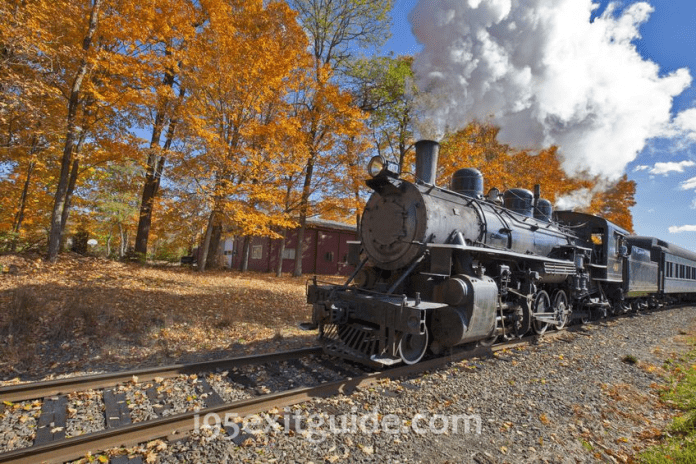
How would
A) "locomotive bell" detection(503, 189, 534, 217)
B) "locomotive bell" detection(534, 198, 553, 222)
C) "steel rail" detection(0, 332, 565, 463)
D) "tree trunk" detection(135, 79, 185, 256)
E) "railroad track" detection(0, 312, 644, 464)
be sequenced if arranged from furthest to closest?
"tree trunk" detection(135, 79, 185, 256)
"locomotive bell" detection(534, 198, 553, 222)
"locomotive bell" detection(503, 189, 534, 217)
"railroad track" detection(0, 312, 644, 464)
"steel rail" detection(0, 332, 565, 463)

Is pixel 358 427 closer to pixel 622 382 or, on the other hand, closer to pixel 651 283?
pixel 622 382

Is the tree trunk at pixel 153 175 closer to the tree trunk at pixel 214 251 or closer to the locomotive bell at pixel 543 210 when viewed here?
the tree trunk at pixel 214 251

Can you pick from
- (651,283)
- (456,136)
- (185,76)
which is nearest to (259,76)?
(185,76)

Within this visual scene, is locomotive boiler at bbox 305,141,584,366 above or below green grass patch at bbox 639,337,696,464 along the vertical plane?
above

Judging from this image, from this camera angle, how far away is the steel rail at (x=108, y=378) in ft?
13.5

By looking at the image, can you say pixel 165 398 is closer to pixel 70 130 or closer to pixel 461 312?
pixel 461 312

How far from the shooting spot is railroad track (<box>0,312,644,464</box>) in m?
3.19

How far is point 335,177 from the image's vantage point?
17.4 meters

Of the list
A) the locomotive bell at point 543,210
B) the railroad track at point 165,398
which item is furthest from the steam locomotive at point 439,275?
the locomotive bell at point 543,210

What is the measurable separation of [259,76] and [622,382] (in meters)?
12.7

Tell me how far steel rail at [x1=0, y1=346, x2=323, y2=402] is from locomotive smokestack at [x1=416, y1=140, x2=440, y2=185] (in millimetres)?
4102

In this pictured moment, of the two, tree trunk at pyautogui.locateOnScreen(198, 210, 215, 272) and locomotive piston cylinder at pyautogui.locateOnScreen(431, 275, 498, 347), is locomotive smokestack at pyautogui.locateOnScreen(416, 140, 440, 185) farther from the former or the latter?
tree trunk at pyautogui.locateOnScreen(198, 210, 215, 272)

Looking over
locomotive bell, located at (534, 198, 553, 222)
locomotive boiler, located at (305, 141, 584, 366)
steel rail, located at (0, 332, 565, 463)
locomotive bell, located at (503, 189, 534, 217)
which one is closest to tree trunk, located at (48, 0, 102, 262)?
locomotive boiler, located at (305, 141, 584, 366)

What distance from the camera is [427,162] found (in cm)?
725
